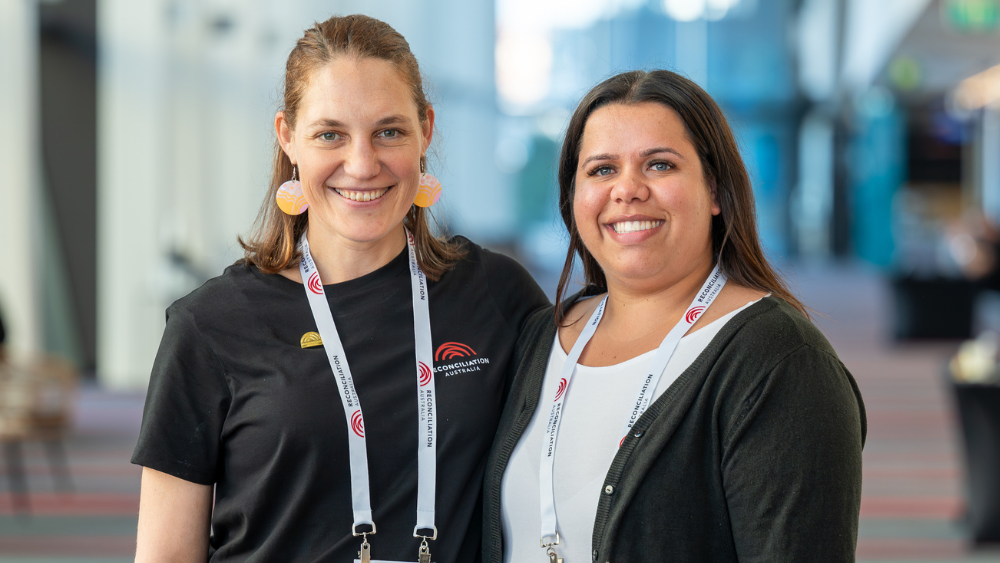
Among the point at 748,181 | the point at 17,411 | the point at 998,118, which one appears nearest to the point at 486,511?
the point at 748,181

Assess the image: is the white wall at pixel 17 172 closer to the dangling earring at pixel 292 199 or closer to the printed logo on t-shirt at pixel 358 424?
the dangling earring at pixel 292 199

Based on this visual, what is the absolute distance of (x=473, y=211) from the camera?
16734 mm

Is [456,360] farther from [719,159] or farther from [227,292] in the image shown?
[719,159]

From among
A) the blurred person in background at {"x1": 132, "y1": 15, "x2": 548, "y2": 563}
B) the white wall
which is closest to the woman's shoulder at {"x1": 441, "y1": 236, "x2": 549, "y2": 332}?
the blurred person in background at {"x1": 132, "y1": 15, "x2": 548, "y2": 563}

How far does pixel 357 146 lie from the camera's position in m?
1.63

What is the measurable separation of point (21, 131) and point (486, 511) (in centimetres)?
645

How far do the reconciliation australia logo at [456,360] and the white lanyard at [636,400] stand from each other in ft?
0.60

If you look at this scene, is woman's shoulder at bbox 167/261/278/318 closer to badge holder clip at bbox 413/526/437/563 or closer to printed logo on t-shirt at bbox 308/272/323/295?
printed logo on t-shirt at bbox 308/272/323/295

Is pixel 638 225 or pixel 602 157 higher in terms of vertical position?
pixel 602 157

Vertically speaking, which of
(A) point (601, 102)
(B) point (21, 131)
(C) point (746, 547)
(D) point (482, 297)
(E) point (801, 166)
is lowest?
(C) point (746, 547)

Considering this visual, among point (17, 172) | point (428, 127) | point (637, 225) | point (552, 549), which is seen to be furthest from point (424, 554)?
point (17, 172)

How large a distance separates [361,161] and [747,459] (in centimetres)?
84

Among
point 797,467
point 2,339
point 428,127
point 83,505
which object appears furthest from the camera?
point 83,505

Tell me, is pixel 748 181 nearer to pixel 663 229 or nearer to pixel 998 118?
pixel 663 229
